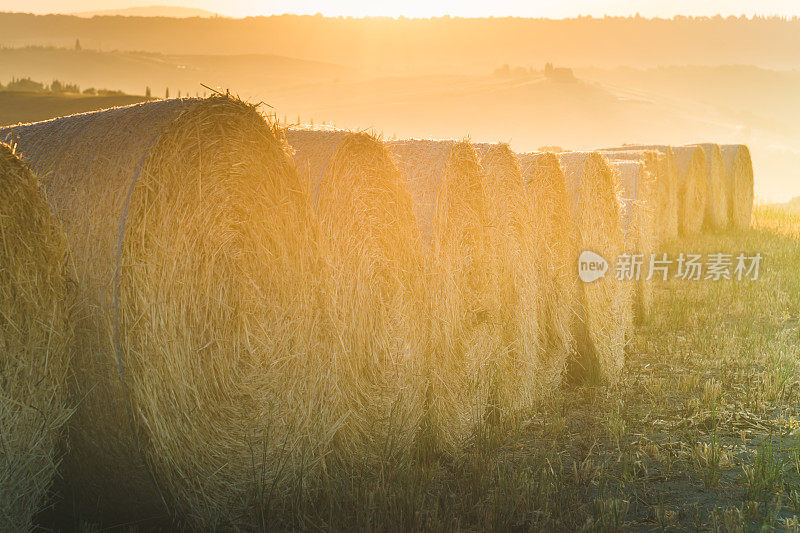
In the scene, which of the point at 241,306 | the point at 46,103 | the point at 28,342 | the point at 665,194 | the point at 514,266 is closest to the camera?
the point at 28,342

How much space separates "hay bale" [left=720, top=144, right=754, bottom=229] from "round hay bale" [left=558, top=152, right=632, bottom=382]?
12.1 m

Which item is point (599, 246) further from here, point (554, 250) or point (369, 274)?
point (369, 274)

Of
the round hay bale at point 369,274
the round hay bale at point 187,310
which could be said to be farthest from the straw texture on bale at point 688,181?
the round hay bale at point 187,310

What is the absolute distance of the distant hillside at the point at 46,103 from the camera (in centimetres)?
1714

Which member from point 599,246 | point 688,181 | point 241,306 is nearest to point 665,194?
point 688,181

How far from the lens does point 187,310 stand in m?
3.90

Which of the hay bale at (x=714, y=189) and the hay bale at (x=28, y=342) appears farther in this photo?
the hay bale at (x=714, y=189)

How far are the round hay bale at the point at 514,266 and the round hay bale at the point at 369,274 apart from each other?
105 centimetres

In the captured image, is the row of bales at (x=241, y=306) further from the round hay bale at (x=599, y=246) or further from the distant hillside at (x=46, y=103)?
the distant hillside at (x=46, y=103)

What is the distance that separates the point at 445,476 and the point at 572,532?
108cm

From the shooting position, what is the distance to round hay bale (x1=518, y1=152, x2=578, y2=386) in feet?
21.5

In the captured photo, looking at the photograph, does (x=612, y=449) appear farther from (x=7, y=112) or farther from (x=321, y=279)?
(x=7, y=112)

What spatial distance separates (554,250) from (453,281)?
5.87 ft

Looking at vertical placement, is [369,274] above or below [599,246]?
below
